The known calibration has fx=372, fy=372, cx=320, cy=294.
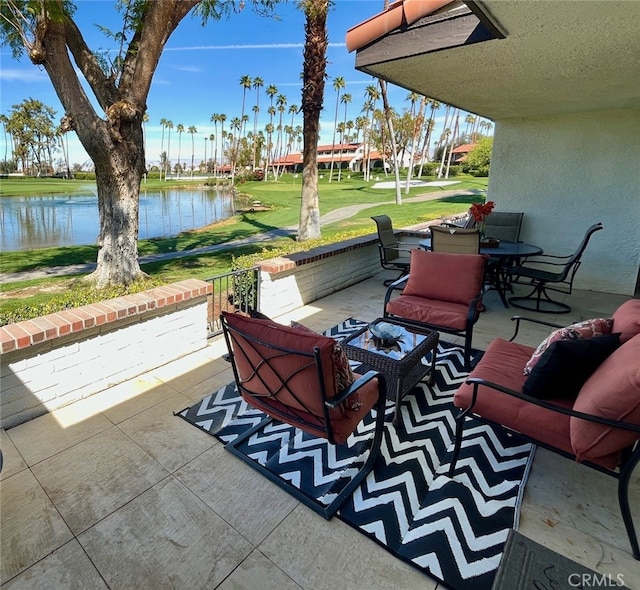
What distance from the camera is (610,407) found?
5.22 feet

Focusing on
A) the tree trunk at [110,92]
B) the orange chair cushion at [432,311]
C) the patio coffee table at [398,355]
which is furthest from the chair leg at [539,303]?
the tree trunk at [110,92]

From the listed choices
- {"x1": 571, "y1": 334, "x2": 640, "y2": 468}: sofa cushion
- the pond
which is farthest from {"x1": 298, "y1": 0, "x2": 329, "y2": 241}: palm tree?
the pond

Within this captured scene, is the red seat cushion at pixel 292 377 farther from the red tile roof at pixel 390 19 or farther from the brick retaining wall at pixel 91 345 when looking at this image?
the red tile roof at pixel 390 19

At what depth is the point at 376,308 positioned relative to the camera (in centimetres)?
491

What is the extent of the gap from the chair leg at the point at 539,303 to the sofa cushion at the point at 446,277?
1.83 metres

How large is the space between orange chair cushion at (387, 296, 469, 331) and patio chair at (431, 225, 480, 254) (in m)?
1.34

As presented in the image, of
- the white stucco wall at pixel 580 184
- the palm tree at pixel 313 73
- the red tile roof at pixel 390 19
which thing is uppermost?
the palm tree at pixel 313 73

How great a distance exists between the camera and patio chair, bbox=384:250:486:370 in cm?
331

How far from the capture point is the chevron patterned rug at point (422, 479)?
1.68 meters

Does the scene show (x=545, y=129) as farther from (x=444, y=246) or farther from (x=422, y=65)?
(x=422, y=65)

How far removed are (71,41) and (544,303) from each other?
744 cm

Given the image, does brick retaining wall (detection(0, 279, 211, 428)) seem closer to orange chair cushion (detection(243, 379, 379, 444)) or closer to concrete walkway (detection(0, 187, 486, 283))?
orange chair cushion (detection(243, 379, 379, 444))

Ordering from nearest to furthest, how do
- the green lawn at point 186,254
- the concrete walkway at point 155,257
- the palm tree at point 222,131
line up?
the green lawn at point 186,254, the concrete walkway at point 155,257, the palm tree at point 222,131

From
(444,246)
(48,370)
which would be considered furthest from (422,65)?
(48,370)
